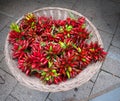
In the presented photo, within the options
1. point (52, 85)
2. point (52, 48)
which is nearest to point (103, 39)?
point (52, 48)

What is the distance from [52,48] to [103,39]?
3.11 ft

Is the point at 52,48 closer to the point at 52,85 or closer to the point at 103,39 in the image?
the point at 52,85

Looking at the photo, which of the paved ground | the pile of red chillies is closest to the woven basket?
→ the pile of red chillies

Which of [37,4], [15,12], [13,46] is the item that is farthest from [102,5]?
[13,46]

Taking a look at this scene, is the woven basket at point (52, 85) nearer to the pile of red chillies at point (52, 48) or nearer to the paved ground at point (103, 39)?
the pile of red chillies at point (52, 48)

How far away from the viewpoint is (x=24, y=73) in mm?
1185

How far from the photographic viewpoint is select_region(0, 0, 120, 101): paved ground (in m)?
1.58

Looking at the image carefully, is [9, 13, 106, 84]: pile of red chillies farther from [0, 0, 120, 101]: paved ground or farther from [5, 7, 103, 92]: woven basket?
[0, 0, 120, 101]: paved ground

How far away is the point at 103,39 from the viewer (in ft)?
6.38

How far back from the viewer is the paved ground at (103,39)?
158cm

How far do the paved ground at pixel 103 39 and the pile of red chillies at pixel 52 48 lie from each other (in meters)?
0.46

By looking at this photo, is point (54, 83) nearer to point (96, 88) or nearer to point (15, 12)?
point (96, 88)

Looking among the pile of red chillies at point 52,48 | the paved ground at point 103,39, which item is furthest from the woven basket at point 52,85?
the paved ground at point 103,39

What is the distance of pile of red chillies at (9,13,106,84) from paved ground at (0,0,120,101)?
457 millimetres
